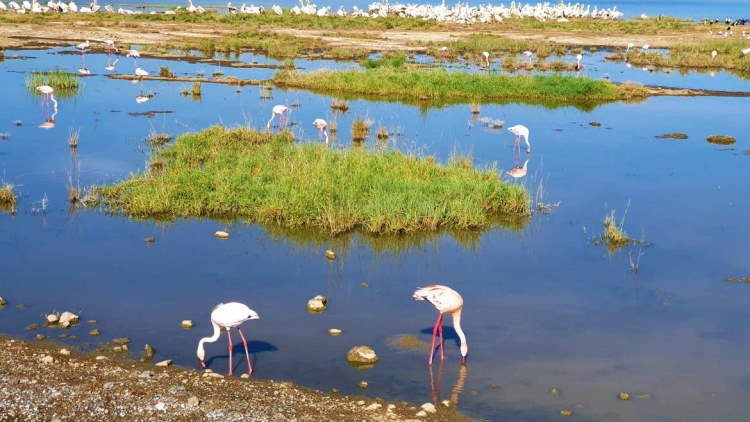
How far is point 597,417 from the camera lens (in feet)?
27.9

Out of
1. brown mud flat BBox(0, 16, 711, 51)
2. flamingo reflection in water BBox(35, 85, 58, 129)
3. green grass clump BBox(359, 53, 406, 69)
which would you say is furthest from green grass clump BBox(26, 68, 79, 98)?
brown mud flat BBox(0, 16, 711, 51)

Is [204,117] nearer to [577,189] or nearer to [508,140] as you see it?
[508,140]

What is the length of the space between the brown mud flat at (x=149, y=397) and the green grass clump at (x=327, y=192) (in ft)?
19.4

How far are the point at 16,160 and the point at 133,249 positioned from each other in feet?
24.8

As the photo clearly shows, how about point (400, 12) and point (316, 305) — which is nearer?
point (316, 305)

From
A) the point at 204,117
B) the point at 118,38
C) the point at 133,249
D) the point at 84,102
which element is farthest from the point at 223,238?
the point at 118,38

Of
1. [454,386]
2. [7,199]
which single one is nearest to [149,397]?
[454,386]

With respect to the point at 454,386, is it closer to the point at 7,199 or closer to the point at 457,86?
the point at 7,199

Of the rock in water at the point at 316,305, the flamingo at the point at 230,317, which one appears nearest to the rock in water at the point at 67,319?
the flamingo at the point at 230,317

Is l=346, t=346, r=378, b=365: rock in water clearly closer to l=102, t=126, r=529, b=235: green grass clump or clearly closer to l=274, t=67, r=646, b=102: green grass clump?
l=102, t=126, r=529, b=235: green grass clump

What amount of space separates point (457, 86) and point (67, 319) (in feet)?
80.5

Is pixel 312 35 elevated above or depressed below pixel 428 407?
above

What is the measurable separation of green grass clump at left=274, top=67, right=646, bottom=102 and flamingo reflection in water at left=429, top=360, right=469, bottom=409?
23.3 metres

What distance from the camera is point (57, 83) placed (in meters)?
30.4
